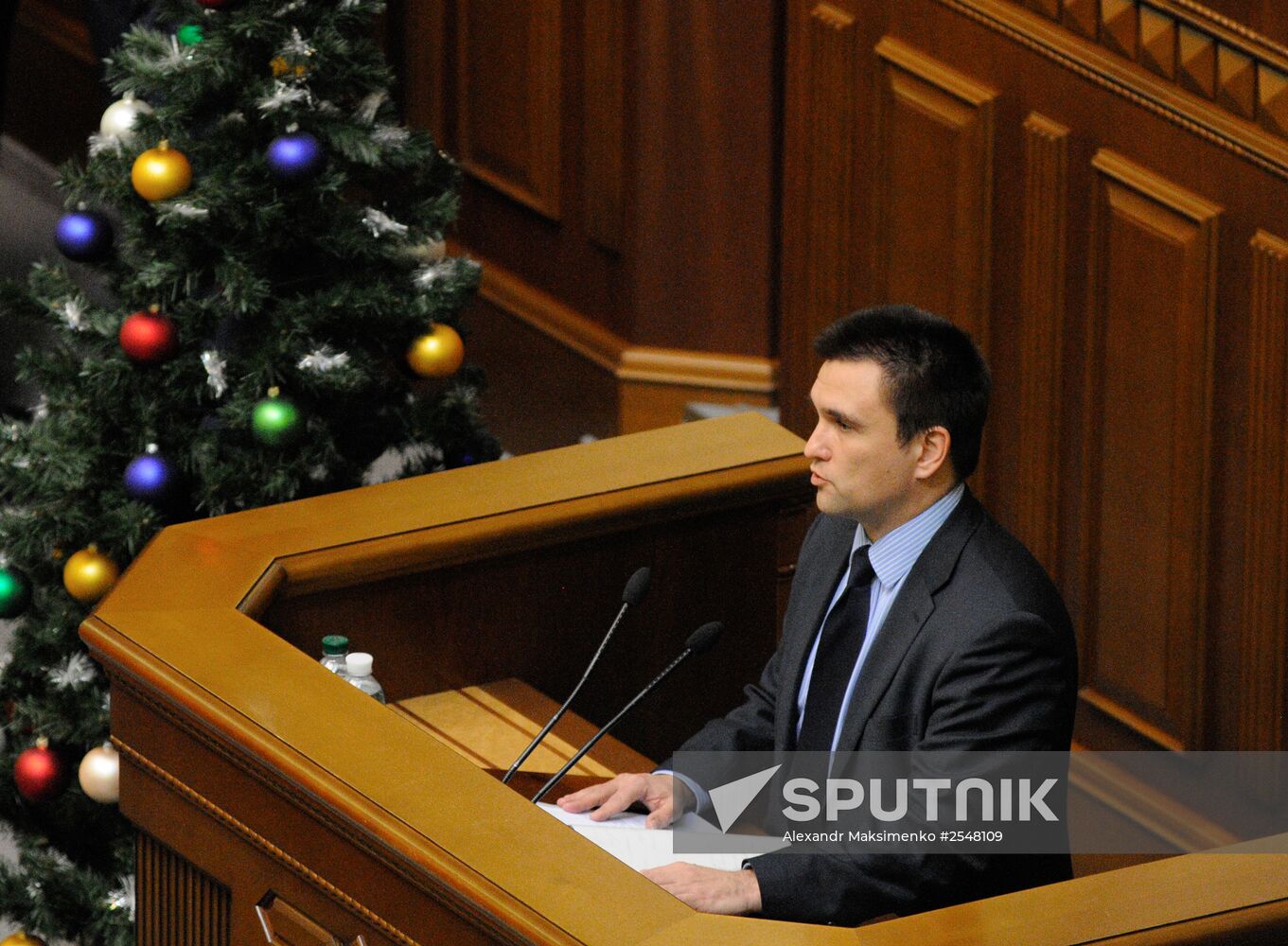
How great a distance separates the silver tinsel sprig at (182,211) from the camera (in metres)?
3.08

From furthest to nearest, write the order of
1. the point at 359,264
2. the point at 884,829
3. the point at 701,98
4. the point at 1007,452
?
the point at 701,98, the point at 1007,452, the point at 359,264, the point at 884,829

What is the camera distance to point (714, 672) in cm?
331

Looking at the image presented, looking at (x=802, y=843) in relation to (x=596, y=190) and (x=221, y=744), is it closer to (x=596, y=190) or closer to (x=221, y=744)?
(x=221, y=744)

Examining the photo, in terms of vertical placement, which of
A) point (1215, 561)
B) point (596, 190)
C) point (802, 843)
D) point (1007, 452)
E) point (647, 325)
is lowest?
point (802, 843)

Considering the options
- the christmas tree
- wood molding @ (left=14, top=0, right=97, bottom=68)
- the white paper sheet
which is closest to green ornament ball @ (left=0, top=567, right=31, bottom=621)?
the christmas tree

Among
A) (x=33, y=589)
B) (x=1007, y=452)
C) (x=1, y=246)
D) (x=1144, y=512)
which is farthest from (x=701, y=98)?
(x=1, y=246)

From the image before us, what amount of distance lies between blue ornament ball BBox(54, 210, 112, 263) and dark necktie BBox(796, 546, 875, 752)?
1322mm

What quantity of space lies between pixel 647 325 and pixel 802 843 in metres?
2.14

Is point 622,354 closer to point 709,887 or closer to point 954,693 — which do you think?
point 954,693

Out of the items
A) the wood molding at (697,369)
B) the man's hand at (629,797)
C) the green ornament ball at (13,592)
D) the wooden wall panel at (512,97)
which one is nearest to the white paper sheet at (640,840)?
the man's hand at (629,797)

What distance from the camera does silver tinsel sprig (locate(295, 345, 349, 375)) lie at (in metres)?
3.17

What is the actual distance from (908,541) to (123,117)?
1.45m

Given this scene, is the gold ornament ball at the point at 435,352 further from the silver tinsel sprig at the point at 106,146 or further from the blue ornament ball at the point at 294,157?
the silver tinsel sprig at the point at 106,146

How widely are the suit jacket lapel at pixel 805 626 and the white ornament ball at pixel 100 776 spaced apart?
1.06 metres
